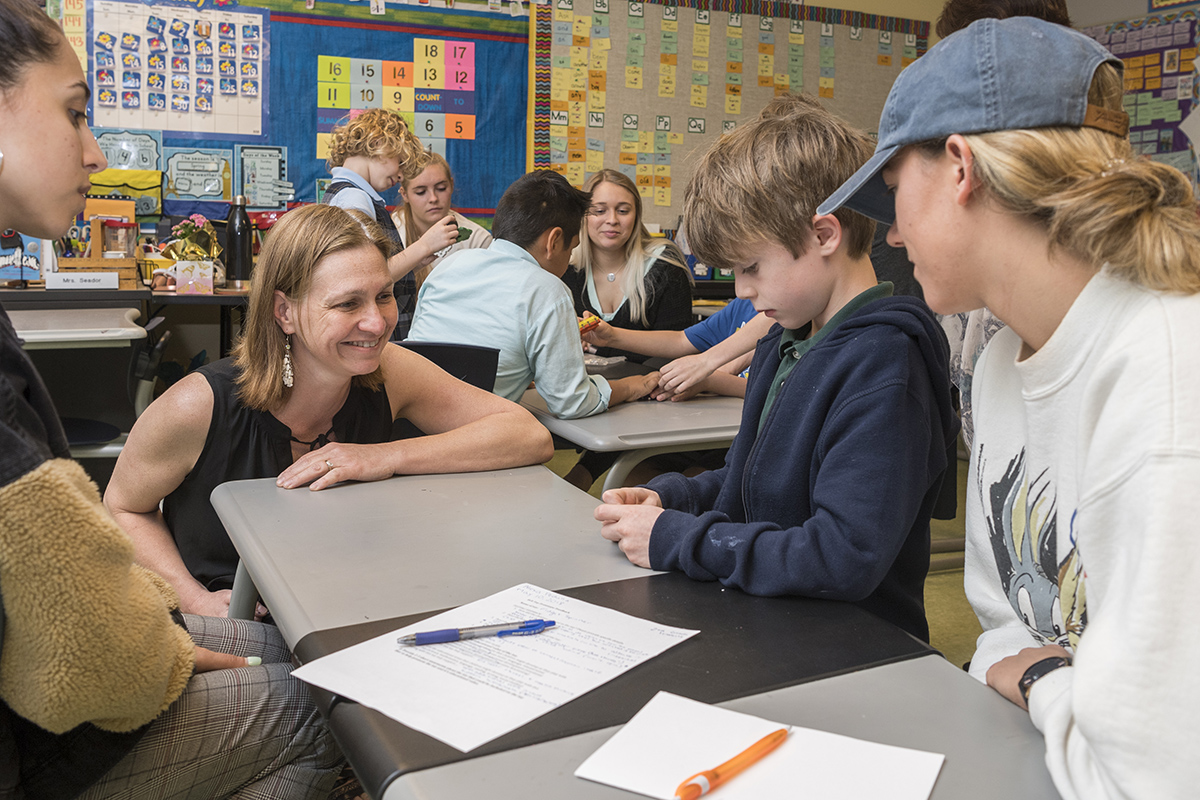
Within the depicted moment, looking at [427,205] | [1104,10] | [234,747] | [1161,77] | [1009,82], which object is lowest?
[234,747]

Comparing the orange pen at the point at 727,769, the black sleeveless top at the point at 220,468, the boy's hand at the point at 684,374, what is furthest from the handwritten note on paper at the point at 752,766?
the boy's hand at the point at 684,374

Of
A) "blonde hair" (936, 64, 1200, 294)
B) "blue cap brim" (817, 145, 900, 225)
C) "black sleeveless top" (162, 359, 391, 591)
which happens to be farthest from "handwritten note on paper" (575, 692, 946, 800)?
"black sleeveless top" (162, 359, 391, 591)

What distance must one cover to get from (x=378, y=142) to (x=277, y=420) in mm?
2175

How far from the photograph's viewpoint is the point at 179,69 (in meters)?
4.73

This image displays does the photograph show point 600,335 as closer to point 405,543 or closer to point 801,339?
point 801,339

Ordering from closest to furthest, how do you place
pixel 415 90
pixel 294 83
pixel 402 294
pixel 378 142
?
pixel 378 142
pixel 402 294
pixel 294 83
pixel 415 90

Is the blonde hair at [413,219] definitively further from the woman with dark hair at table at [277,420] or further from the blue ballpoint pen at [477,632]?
the blue ballpoint pen at [477,632]

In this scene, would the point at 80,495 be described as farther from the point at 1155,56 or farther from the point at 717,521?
the point at 1155,56

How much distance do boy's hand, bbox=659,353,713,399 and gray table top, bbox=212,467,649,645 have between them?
926 mm

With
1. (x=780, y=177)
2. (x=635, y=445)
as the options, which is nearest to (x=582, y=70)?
(x=635, y=445)

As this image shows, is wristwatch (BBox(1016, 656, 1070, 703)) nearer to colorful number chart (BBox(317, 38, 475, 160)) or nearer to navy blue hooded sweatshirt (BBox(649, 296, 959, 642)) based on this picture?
navy blue hooded sweatshirt (BBox(649, 296, 959, 642))

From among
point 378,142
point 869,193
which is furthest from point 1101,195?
point 378,142

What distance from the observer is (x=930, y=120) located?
806 mm

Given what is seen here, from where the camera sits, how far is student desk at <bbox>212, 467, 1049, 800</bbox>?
2.31ft
